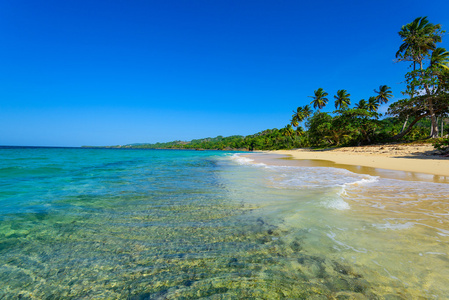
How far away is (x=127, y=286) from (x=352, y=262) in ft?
8.44

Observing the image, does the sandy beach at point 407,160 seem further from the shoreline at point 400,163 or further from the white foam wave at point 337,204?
the white foam wave at point 337,204

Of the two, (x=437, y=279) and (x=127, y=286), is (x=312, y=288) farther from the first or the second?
(x=127, y=286)

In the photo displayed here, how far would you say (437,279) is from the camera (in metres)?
2.00

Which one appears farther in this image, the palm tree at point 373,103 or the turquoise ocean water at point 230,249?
the palm tree at point 373,103

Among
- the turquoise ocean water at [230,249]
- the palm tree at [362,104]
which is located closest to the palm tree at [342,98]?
the palm tree at [362,104]

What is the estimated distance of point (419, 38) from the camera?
27.5 m

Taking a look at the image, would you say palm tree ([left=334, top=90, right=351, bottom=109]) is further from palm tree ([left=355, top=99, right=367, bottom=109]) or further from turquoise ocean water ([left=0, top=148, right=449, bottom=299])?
turquoise ocean water ([left=0, top=148, right=449, bottom=299])

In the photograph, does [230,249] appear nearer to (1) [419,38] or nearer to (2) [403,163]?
(2) [403,163]

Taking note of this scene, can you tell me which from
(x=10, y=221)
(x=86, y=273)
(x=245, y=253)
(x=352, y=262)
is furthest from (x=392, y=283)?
(x=10, y=221)

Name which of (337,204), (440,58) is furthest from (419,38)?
(337,204)

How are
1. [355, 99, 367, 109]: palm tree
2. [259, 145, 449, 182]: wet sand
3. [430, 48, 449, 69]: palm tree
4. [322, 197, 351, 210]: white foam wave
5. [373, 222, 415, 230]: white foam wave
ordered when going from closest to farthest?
1. [373, 222, 415, 230]: white foam wave
2. [322, 197, 351, 210]: white foam wave
3. [259, 145, 449, 182]: wet sand
4. [430, 48, 449, 69]: palm tree
5. [355, 99, 367, 109]: palm tree

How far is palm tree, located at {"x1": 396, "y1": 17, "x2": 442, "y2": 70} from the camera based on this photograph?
27203 mm

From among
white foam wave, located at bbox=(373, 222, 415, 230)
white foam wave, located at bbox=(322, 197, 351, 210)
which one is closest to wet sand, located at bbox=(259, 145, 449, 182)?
white foam wave, located at bbox=(322, 197, 351, 210)

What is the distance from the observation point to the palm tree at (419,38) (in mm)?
27203
